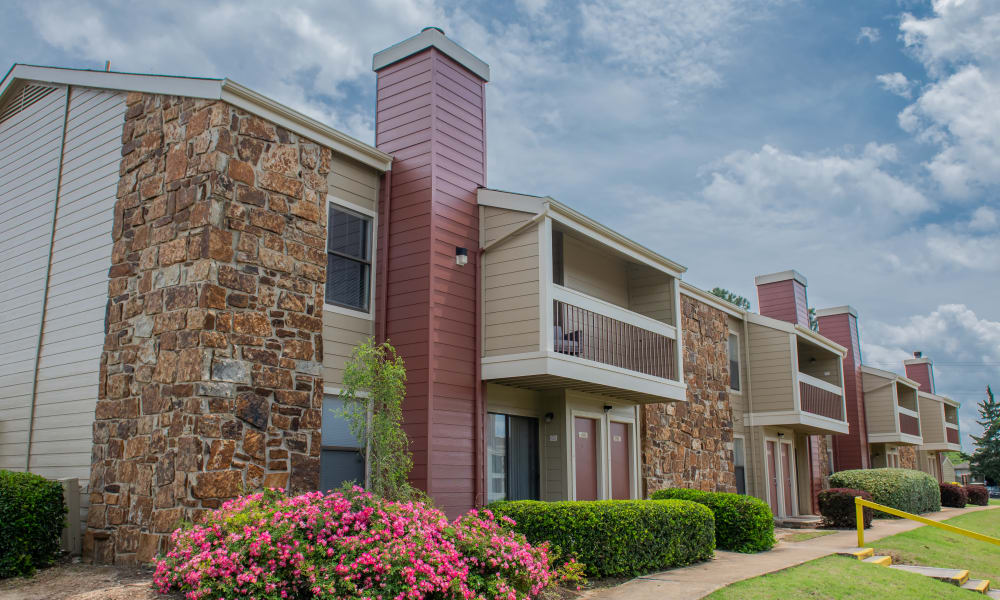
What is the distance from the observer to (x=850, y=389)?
28.3 m

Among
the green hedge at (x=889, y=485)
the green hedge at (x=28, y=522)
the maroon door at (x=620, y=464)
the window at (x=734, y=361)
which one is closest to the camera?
the green hedge at (x=28, y=522)

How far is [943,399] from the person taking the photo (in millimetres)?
36094

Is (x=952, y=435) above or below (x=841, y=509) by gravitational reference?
above

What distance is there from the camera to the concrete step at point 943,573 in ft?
35.0

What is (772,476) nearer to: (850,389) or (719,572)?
(850,389)

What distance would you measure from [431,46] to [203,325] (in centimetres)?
614

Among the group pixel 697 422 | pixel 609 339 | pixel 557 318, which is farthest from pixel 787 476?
pixel 557 318

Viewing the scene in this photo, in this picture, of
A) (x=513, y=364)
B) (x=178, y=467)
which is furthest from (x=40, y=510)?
(x=513, y=364)

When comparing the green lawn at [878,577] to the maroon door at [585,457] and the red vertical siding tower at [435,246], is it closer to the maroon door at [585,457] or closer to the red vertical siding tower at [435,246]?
the maroon door at [585,457]

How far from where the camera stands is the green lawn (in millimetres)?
8852

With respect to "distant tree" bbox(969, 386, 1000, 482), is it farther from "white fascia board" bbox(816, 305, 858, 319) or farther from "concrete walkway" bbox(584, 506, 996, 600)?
"concrete walkway" bbox(584, 506, 996, 600)

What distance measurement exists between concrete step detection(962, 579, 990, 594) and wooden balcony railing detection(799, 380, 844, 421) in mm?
9153

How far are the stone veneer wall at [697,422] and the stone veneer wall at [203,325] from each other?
27.7 ft

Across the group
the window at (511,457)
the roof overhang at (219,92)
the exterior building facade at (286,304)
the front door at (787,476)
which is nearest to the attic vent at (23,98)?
the exterior building facade at (286,304)
